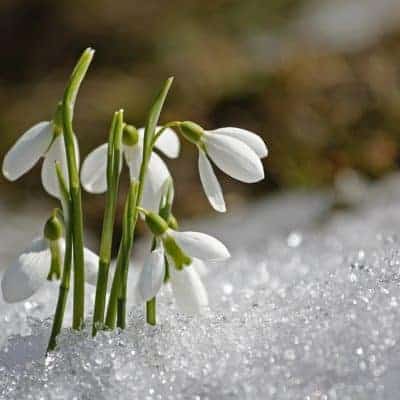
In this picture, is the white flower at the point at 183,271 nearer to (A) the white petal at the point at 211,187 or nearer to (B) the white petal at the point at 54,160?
(A) the white petal at the point at 211,187

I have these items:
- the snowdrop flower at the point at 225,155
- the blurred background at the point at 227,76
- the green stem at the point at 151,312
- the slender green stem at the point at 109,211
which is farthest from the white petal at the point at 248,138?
the blurred background at the point at 227,76

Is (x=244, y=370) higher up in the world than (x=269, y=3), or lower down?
higher up

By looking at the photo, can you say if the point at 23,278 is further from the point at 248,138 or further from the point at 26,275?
the point at 248,138

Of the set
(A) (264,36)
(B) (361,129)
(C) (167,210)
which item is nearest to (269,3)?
(A) (264,36)

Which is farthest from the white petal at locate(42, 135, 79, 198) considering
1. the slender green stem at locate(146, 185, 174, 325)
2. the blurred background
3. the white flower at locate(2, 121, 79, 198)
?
the blurred background

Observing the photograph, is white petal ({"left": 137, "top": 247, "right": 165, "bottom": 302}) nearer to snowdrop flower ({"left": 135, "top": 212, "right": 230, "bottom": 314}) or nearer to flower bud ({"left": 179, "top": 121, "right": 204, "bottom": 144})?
snowdrop flower ({"left": 135, "top": 212, "right": 230, "bottom": 314})

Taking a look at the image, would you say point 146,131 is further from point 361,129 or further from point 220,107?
point 220,107
